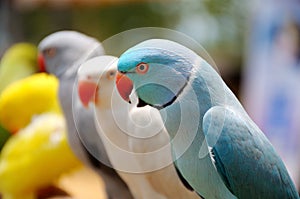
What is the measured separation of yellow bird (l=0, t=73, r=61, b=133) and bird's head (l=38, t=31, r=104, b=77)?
0.03 m

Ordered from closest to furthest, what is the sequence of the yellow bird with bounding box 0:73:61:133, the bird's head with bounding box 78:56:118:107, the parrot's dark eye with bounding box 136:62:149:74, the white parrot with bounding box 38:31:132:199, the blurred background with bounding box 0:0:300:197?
1. the parrot's dark eye with bounding box 136:62:149:74
2. the bird's head with bounding box 78:56:118:107
3. the white parrot with bounding box 38:31:132:199
4. the yellow bird with bounding box 0:73:61:133
5. the blurred background with bounding box 0:0:300:197

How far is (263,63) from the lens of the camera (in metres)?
1.99

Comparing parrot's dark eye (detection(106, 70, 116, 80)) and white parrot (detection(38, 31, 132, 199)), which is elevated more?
parrot's dark eye (detection(106, 70, 116, 80))

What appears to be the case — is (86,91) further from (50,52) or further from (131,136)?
(50,52)

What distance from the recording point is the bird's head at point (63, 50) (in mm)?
894

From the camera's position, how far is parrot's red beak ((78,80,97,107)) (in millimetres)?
702

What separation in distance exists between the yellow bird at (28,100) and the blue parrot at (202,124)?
46 centimetres

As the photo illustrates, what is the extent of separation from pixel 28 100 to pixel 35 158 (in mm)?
108

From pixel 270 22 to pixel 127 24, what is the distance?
2.30m

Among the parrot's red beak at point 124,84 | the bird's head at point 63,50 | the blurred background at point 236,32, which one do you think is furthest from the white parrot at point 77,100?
the blurred background at point 236,32

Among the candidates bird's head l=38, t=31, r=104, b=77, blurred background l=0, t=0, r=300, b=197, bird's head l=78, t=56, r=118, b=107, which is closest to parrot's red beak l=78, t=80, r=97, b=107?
bird's head l=78, t=56, r=118, b=107

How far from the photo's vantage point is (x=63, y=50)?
0.92 metres

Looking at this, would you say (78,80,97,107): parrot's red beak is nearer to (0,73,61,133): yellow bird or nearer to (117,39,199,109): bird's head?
(117,39,199,109): bird's head

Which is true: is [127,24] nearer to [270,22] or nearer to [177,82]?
[270,22]
